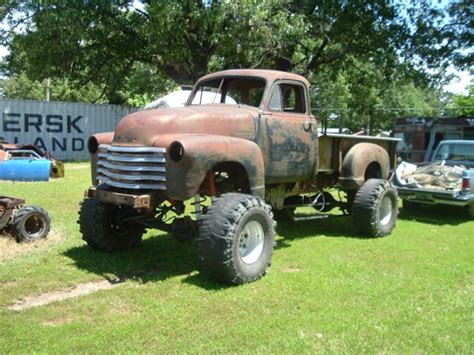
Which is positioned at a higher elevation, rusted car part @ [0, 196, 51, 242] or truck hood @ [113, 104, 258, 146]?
truck hood @ [113, 104, 258, 146]

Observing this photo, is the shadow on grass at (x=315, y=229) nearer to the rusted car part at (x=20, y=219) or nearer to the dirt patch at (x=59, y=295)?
the dirt patch at (x=59, y=295)

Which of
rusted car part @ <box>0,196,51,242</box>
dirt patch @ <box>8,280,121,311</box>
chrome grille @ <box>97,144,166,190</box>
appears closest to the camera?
dirt patch @ <box>8,280,121,311</box>

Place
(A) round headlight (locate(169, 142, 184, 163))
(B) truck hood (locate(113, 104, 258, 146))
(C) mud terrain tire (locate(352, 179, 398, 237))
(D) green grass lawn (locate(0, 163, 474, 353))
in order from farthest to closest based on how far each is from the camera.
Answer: (C) mud terrain tire (locate(352, 179, 398, 237)) → (B) truck hood (locate(113, 104, 258, 146)) → (A) round headlight (locate(169, 142, 184, 163)) → (D) green grass lawn (locate(0, 163, 474, 353))

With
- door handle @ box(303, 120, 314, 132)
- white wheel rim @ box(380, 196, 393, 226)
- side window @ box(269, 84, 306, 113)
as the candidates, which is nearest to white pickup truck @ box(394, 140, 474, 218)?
white wheel rim @ box(380, 196, 393, 226)

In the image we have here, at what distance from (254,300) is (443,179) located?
268 inches

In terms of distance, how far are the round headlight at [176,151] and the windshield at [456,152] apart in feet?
27.4

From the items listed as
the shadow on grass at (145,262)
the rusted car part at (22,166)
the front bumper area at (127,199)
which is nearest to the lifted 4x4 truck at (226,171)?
the front bumper area at (127,199)

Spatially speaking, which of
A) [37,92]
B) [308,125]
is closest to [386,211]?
[308,125]

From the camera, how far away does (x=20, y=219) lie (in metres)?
7.08

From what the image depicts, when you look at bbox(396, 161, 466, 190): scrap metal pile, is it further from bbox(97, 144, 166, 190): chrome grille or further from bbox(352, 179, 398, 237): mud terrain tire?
bbox(97, 144, 166, 190): chrome grille

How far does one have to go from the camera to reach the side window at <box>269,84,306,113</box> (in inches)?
279

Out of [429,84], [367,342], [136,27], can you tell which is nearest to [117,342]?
[367,342]

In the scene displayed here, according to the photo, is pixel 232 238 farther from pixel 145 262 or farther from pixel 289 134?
pixel 289 134

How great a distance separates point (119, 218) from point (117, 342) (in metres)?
2.91
